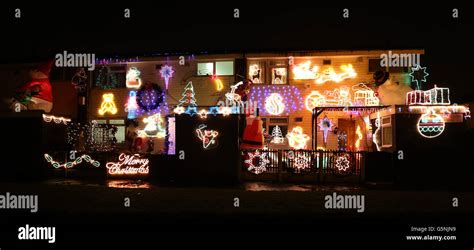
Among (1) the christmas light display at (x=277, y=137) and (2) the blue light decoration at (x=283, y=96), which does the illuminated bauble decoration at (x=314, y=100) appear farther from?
(1) the christmas light display at (x=277, y=137)

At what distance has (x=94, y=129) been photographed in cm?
2234

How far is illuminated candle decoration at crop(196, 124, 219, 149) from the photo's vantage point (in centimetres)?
1694

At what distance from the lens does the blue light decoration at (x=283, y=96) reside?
22.3 meters

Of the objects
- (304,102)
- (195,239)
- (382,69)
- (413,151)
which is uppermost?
(382,69)

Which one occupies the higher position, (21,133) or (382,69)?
(382,69)

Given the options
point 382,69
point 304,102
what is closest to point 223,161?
point 304,102

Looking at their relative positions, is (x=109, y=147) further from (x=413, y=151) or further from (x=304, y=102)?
(x=413, y=151)

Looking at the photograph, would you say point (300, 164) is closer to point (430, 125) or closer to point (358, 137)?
point (430, 125)

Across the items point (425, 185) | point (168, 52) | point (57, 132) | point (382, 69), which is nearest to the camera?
point (425, 185)

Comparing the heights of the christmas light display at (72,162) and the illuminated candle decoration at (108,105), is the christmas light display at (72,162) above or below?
below

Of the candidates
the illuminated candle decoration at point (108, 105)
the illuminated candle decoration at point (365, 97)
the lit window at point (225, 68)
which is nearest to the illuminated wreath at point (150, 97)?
the illuminated candle decoration at point (108, 105)

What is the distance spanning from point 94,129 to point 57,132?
2.31 metres

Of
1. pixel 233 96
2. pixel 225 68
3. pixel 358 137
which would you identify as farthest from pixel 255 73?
pixel 358 137

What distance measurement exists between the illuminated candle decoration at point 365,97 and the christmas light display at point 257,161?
6.57 m
